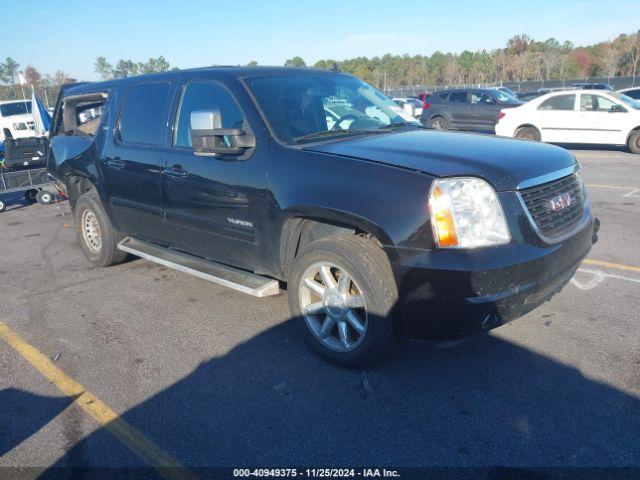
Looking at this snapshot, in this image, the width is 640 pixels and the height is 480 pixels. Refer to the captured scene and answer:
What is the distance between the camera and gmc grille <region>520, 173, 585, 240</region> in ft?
9.95

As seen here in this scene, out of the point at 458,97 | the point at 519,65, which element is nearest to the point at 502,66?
the point at 519,65

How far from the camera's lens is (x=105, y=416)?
119 inches

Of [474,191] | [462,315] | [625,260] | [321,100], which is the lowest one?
[625,260]

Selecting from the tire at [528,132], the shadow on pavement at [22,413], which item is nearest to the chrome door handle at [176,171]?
the shadow on pavement at [22,413]

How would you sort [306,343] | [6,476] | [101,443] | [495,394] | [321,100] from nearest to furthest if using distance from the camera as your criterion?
[6,476] → [101,443] → [495,394] → [306,343] → [321,100]

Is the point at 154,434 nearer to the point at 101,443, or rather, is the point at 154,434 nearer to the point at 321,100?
the point at 101,443

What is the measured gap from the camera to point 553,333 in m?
3.70

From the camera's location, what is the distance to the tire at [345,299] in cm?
304

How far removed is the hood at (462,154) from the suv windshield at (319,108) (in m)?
0.30

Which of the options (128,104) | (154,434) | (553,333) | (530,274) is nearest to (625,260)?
(553,333)

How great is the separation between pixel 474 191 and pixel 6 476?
2.81 meters

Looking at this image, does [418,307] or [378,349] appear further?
[378,349]

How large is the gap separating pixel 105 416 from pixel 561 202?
305cm

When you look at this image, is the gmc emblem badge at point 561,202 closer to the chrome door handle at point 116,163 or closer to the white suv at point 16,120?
the chrome door handle at point 116,163
